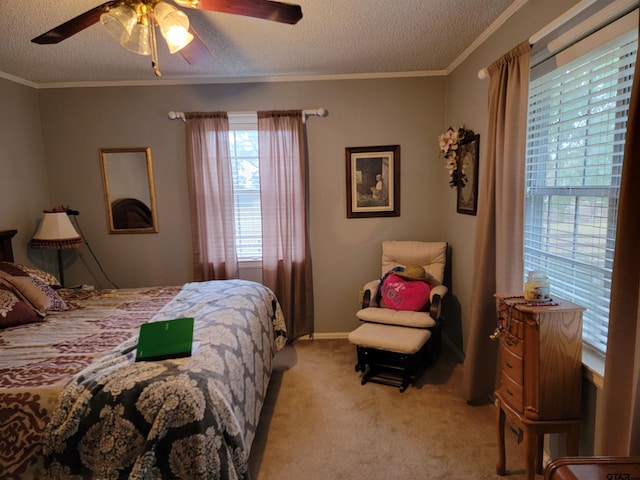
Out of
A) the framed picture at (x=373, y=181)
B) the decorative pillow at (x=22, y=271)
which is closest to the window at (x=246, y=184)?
the framed picture at (x=373, y=181)

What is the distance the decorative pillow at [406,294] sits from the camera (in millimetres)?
2877

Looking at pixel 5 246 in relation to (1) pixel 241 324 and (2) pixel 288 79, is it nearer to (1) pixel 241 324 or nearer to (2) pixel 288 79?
(1) pixel 241 324

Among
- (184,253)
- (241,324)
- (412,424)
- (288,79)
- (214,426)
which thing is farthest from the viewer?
(184,253)

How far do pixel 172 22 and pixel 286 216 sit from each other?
200 cm

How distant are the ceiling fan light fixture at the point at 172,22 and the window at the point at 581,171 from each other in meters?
1.87

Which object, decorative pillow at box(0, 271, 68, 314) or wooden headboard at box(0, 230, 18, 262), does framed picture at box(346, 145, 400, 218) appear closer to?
decorative pillow at box(0, 271, 68, 314)

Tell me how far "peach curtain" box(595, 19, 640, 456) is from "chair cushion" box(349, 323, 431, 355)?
4.26 ft

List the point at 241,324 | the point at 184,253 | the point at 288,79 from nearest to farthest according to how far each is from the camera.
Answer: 1. the point at 241,324
2. the point at 288,79
3. the point at 184,253

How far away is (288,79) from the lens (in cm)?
327

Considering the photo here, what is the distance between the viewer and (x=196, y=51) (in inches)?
82.3

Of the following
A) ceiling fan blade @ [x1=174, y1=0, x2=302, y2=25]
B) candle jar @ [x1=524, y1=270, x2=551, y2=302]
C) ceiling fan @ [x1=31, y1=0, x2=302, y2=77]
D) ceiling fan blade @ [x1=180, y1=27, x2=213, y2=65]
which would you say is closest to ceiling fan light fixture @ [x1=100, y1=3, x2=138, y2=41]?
ceiling fan @ [x1=31, y1=0, x2=302, y2=77]

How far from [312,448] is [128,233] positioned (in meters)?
2.69

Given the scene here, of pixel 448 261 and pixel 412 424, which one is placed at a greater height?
pixel 448 261

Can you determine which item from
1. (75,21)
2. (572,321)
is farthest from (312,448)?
(75,21)
